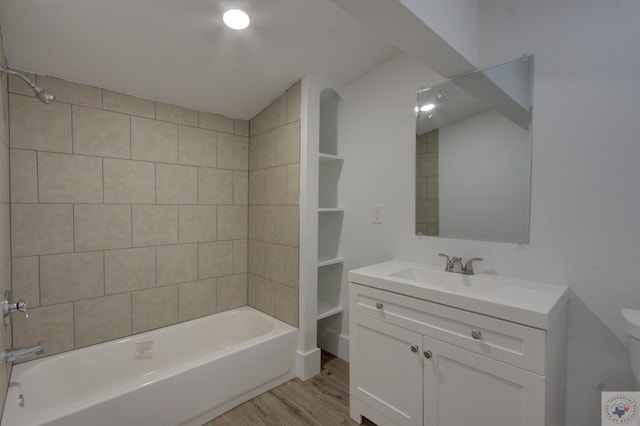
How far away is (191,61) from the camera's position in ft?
6.07

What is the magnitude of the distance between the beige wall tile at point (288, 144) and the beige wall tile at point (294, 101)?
5 centimetres

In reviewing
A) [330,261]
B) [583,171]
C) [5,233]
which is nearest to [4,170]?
[5,233]

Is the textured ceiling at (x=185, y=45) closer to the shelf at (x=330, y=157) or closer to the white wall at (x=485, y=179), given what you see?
the shelf at (x=330, y=157)

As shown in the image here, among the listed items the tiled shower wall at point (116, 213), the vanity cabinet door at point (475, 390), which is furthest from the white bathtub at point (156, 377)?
the vanity cabinet door at point (475, 390)

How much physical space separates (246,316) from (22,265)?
1.50 meters

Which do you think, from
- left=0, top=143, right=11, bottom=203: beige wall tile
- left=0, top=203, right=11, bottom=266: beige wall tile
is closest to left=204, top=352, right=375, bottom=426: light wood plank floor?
left=0, top=203, right=11, bottom=266: beige wall tile

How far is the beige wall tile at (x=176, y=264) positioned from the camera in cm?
224

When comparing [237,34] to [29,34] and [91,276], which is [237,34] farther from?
[91,276]

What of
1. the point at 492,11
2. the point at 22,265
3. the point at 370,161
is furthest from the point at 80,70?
the point at 492,11

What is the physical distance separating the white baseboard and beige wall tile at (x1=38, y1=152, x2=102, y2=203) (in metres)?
1.78

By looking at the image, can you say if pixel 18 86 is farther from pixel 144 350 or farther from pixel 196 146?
pixel 144 350

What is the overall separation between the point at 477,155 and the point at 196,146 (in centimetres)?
205

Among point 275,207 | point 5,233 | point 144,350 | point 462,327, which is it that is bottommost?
point 144,350

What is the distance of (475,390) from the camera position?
128cm
